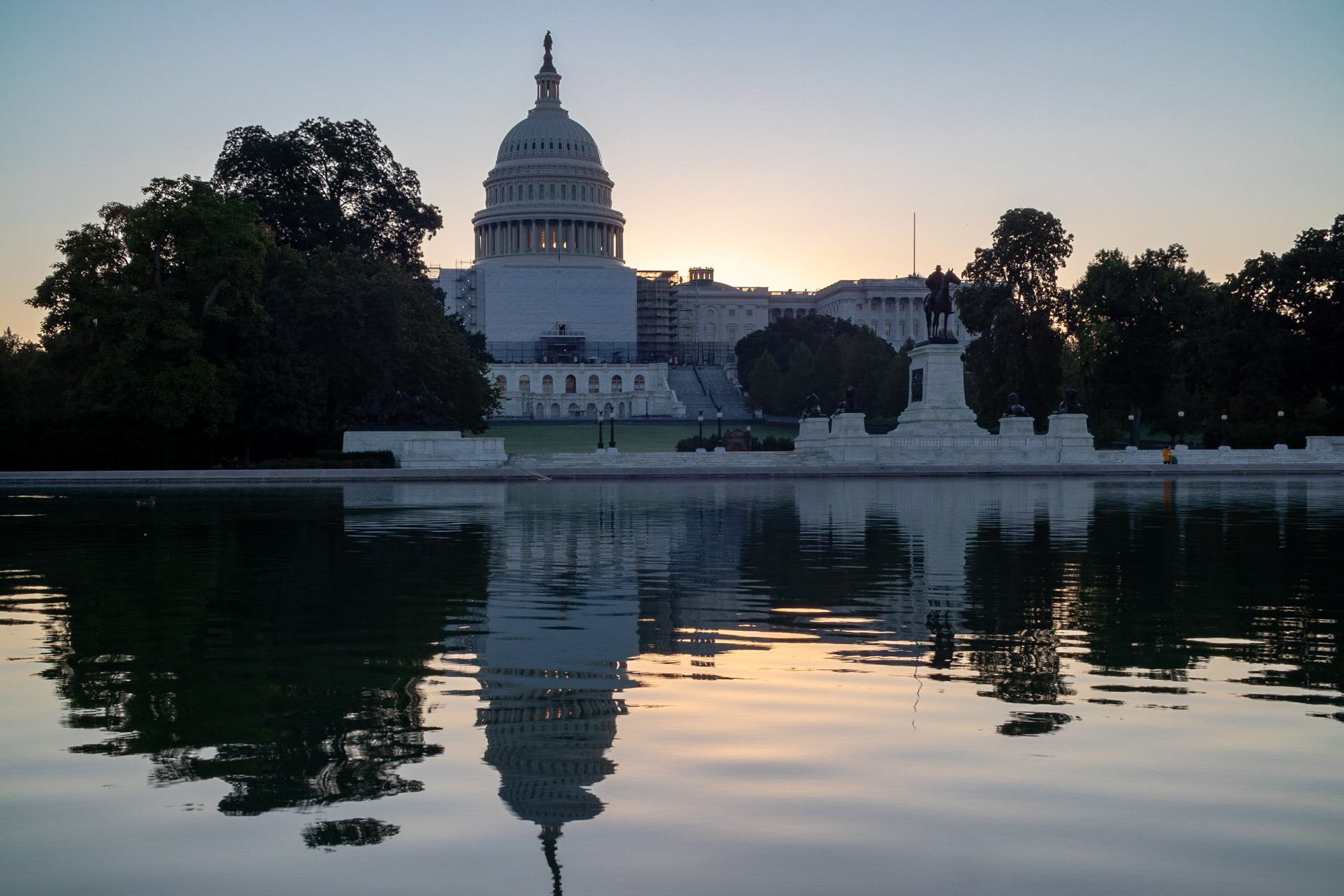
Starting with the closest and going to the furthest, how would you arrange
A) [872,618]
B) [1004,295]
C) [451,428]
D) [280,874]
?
1. [280,874]
2. [872,618]
3. [451,428]
4. [1004,295]

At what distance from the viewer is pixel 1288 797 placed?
6.47 metres

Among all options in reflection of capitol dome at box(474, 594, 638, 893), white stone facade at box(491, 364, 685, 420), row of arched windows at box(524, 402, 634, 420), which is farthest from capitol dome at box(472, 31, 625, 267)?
reflection of capitol dome at box(474, 594, 638, 893)

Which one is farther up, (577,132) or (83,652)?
(577,132)

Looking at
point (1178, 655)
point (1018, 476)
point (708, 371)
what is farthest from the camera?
point (708, 371)

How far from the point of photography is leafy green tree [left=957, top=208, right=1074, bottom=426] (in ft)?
246

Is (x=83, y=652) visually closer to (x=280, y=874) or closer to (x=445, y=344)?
(x=280, y=874)

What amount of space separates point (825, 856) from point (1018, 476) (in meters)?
44.6

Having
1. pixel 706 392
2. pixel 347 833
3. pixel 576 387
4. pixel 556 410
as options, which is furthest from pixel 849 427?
pixel 576 387

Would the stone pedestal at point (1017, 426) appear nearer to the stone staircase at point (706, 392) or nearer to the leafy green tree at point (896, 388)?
the leafy green tree at point (896, 388)

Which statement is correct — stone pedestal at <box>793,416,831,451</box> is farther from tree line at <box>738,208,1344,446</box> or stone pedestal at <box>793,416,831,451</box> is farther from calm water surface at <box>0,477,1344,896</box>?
calm water surface at <box>0,477,1344,896</box>

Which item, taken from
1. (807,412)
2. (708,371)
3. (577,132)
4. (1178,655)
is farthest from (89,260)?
(577,132)

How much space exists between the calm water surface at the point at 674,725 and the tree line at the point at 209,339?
33.0 metres

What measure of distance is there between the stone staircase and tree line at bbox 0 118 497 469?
58.0 metres

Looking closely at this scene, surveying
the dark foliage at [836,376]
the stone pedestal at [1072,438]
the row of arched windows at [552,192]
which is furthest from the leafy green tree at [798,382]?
the row of arched windows at [552,192]
